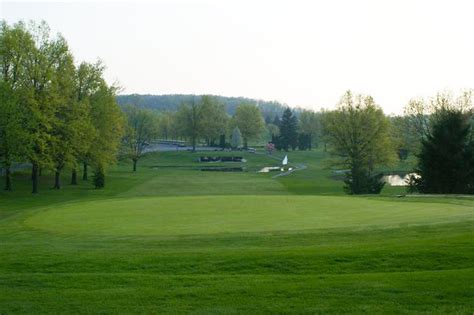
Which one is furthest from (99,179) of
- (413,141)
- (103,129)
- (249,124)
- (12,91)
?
(249,124)

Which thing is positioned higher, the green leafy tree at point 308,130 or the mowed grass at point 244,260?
the green leafy tree at point 308,130

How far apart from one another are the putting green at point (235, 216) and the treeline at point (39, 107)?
844 inches

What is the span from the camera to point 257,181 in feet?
246

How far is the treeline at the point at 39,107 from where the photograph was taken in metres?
47.8

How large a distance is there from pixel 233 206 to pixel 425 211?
9694 mm

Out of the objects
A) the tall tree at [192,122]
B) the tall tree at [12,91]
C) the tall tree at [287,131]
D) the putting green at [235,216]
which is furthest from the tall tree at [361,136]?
the tall tree at [287,131]

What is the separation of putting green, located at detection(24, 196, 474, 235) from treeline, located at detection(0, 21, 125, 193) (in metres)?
21.4

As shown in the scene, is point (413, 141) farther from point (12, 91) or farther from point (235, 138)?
point (235, 138)

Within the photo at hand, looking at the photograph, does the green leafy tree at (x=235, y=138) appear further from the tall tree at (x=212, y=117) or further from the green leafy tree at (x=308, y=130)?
the green leafy tree at (x=308, y=130)

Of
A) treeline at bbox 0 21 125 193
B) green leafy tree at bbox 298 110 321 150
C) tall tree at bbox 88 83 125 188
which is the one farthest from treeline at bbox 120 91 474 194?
treeline at bbox 0 21 125 193

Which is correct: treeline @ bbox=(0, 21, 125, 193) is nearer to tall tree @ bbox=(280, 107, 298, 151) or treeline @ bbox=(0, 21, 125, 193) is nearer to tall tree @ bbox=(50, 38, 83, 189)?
tall tree @ bbox=(50, 38, 83, 189)

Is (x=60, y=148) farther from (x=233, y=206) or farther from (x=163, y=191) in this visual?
(x=233, y=206)

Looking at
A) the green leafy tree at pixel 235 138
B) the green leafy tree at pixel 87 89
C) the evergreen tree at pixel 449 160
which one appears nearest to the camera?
the evergreen tree at pixel 449 160

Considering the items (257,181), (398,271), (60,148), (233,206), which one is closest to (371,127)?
(257,181)
